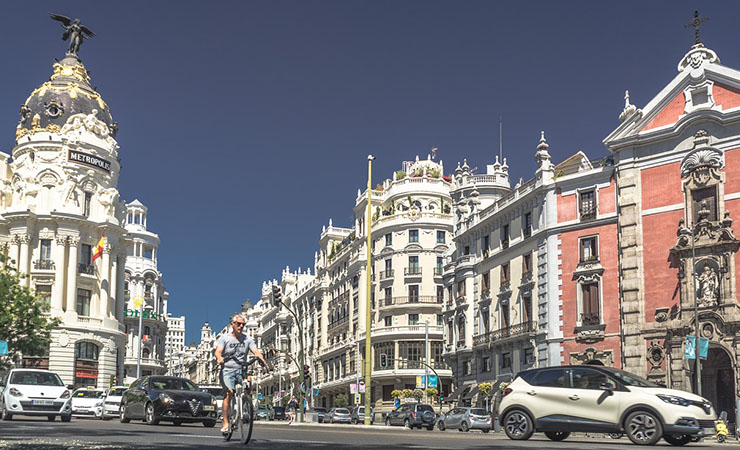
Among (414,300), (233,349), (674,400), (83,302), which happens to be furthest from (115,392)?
(414,300)

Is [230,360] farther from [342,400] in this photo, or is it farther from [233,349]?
[342,400]

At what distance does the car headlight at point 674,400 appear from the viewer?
15.6 m

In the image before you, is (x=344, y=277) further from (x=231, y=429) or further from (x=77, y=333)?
(x=231, y=429)

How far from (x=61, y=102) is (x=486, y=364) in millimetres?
42818

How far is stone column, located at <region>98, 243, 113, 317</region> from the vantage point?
71375mm

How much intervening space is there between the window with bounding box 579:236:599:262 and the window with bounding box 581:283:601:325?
140 centimetres

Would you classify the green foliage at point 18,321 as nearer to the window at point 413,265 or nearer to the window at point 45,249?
the window at point 45,249

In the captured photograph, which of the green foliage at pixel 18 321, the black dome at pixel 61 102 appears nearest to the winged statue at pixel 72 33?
the black dome at pixel 61 102

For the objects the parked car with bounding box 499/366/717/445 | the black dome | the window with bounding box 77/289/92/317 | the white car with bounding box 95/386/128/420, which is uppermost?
the black dome

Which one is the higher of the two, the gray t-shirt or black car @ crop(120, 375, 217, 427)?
the gray t-shirt

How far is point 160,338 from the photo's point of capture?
123 m

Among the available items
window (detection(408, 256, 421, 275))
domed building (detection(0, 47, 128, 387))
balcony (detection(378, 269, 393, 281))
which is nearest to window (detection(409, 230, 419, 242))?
window (detection(408, 256, 421, 275))

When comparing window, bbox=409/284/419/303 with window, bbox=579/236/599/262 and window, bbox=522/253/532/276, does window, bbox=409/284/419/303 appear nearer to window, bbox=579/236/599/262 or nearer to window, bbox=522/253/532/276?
window, bbox=522/253/532/276

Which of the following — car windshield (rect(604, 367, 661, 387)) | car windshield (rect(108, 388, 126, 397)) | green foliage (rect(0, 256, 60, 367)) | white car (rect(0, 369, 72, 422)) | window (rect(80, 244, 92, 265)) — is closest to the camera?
car windshield (rect(604, 367, 661, 387))
